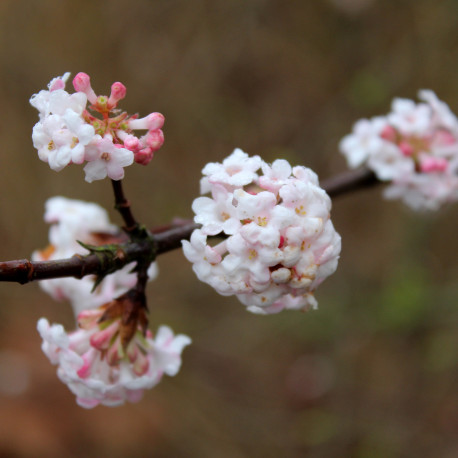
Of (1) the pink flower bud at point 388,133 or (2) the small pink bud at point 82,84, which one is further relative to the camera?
(1) the pink flower bud at point 388,133

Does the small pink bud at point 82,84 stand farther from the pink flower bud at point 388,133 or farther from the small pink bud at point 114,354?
the pink flower bud at point 388,133

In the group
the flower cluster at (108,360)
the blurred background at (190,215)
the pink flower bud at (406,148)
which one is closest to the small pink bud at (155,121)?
the flower cluster at (108,360)

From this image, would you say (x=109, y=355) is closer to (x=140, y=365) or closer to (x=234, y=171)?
(x=140, y=365)

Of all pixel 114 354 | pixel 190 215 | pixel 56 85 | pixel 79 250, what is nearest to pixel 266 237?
pixel 56 85

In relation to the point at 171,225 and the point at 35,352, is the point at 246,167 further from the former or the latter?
the point at 35,352

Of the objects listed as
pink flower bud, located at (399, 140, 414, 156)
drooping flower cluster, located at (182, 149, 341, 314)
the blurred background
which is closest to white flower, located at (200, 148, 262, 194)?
drooping flower cluster, located at (182, 149, 341, 314)

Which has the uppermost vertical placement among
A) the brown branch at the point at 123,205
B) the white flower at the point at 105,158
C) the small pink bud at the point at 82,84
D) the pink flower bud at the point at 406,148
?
the pink flower bud at the point at 406,148

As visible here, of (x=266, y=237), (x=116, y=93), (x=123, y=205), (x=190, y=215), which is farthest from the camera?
(x=190, y=215)
